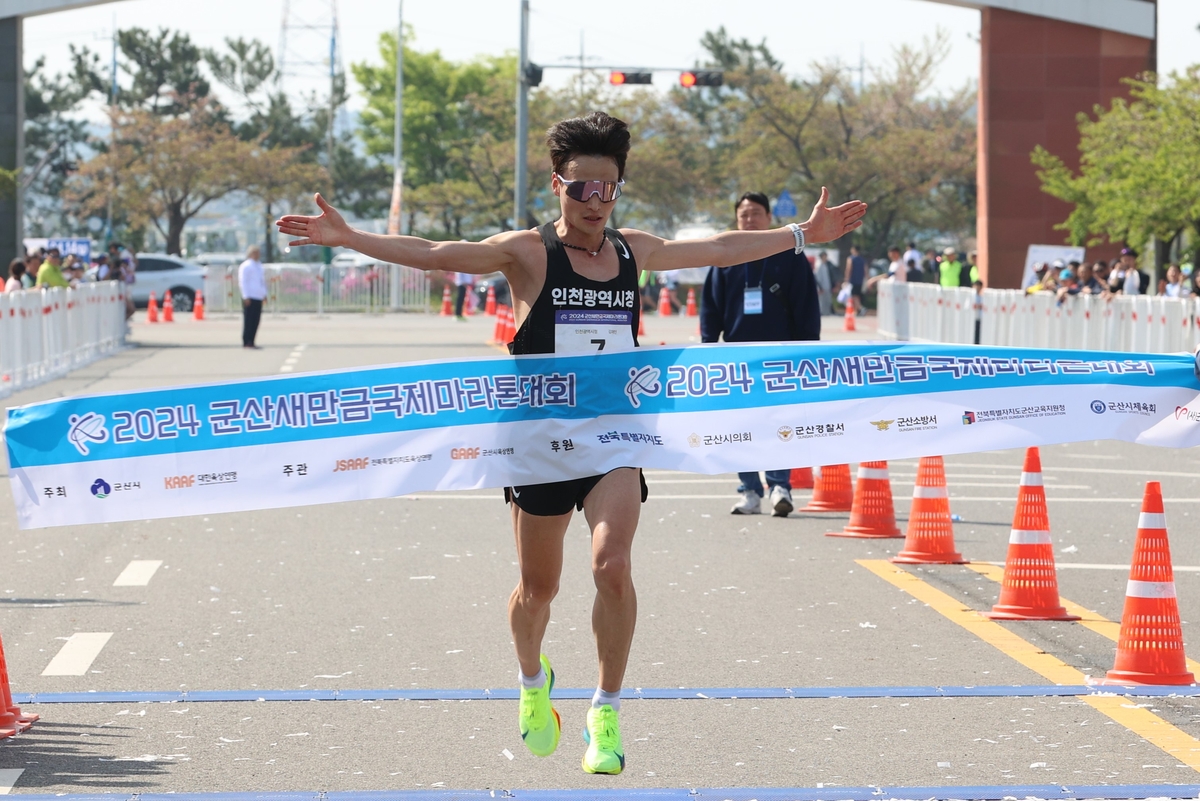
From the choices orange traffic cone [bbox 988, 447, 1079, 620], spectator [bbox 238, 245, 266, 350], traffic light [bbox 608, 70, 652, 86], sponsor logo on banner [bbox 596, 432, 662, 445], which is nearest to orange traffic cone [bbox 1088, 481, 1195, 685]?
orange traffic cone [bbox 988, 447, 1079, 620]

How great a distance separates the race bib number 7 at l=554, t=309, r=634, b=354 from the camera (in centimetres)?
612

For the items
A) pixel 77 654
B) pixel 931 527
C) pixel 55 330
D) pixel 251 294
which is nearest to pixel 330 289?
pixel 251 294

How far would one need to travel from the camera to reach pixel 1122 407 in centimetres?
716

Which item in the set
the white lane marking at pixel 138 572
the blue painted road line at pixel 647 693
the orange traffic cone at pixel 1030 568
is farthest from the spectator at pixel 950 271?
the blue painted road line at pixel 647 693

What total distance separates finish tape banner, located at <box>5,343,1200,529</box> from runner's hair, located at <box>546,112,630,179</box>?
0.67 meters

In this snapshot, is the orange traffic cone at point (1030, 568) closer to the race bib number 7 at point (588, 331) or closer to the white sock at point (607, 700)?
the race bib number 7 at point (588, 331)

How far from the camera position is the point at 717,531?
1180cm

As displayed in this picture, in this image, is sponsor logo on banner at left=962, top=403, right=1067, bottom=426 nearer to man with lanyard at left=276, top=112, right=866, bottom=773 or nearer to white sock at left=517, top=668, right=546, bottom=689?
man with lanyard at left=276, top=112, right=866, bottom=773

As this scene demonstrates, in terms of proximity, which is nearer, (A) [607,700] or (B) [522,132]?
(A) [607,700]

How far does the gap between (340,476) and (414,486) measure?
0.85 feet

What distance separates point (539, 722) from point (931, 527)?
16.3 feet

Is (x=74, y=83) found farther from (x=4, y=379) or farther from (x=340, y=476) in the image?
(x=340, y=476)

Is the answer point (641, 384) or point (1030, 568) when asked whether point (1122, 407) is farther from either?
point (641, 384)

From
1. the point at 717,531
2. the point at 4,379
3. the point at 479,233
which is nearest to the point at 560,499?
the point at 717,531
